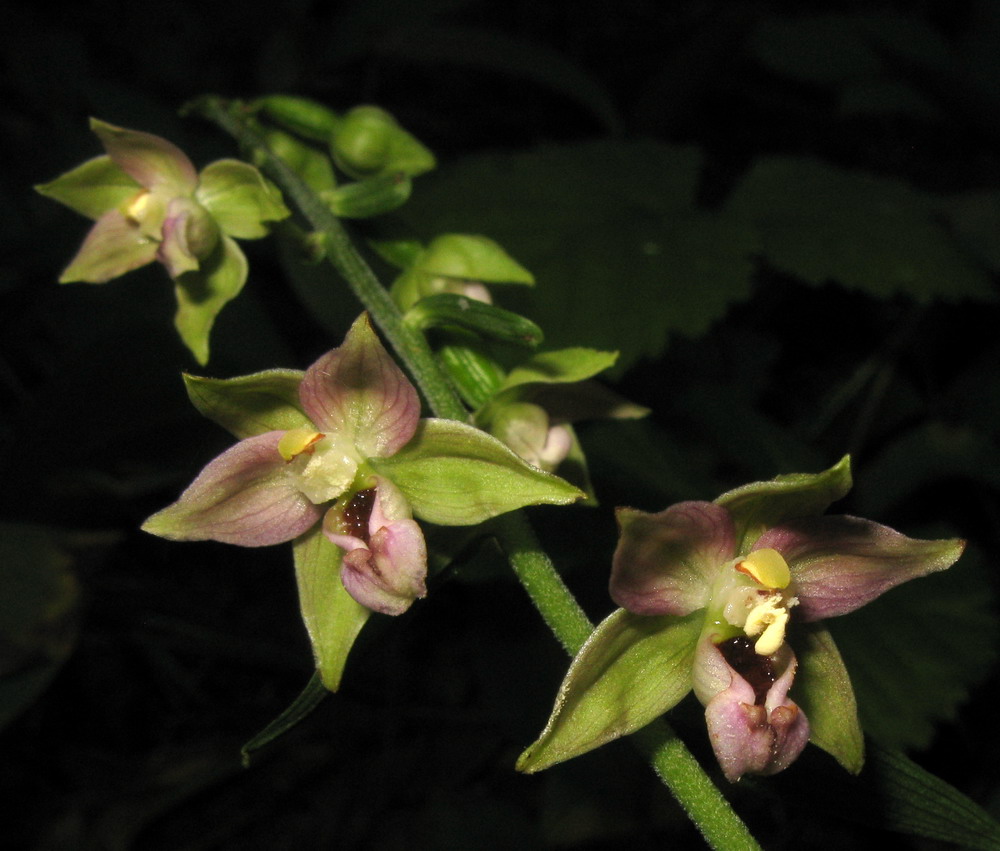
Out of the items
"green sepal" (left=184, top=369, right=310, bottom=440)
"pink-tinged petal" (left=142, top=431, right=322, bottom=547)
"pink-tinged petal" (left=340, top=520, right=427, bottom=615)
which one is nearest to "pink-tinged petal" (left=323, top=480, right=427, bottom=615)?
"pink-tinged petal" (left=340, top=520, right=427, bottom=615)

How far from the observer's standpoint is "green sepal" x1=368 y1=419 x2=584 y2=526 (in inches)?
61.1

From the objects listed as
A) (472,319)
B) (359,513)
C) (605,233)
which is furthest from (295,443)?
(605,233)

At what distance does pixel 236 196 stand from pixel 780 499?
4.31 ft

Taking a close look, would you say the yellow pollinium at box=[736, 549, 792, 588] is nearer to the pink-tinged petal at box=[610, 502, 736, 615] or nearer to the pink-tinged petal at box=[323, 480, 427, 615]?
the pink-tinged petal at box=[610, 502, 736, 615]

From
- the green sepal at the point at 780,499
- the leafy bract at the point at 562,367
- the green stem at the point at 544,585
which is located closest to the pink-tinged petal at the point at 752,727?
the green stem at the point at 544,585

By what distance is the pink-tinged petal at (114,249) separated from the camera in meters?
2.23

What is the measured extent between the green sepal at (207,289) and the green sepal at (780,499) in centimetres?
116

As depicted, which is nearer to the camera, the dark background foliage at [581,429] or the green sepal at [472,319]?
the green sepal at [472,319]

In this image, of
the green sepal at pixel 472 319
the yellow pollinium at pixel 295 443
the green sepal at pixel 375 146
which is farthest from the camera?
the green sepal at pixel 375 146

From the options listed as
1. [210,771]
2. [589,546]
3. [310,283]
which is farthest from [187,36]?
[589,546]

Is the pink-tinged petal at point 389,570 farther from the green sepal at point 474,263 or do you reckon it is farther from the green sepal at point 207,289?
the green sepal at point 207,289

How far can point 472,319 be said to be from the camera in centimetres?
188

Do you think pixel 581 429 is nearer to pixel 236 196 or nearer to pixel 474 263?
pixel 474 263

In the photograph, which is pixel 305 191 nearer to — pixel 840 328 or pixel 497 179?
pixel 497 179
